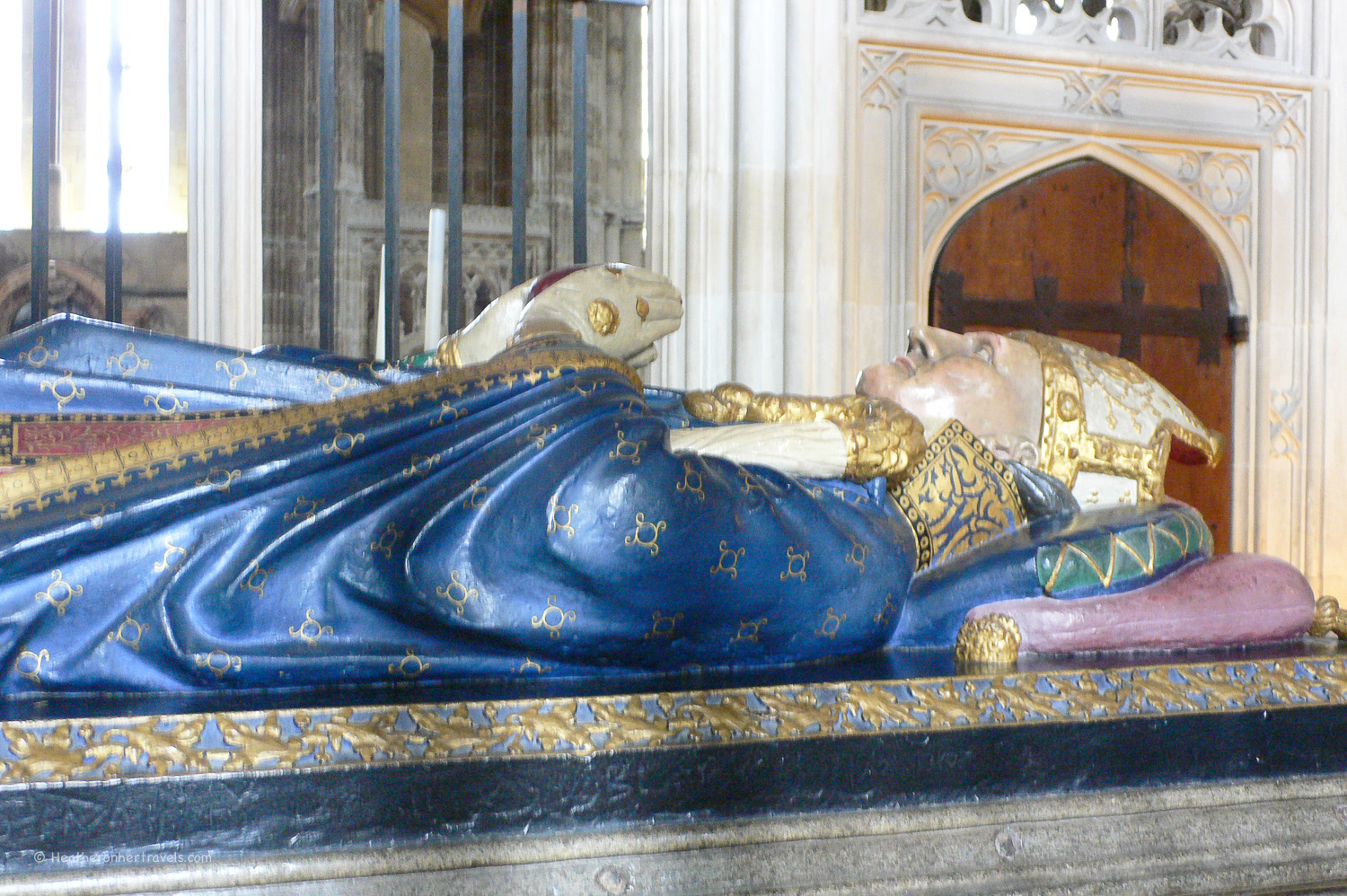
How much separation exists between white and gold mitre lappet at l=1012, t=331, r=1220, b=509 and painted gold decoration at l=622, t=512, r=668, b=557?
2.86ft

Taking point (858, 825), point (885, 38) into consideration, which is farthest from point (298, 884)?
point (885, 38)

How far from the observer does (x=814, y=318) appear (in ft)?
12.5

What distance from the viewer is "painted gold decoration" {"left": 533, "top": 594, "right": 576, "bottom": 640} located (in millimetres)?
1555

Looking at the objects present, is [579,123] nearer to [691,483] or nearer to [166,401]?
[166,401]

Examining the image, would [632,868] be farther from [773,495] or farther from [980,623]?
[980,623]

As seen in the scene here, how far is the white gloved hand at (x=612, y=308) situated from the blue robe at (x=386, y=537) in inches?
10.3

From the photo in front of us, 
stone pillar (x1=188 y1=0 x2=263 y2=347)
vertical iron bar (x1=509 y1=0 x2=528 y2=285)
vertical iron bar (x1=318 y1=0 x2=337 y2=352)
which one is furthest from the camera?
stone pillar (x1=188 y1=0 x2=263 y2=347)

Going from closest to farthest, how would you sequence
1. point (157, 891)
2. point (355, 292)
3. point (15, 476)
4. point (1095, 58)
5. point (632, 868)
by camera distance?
point (157, 891)
point (632, 868)
point (15, 476)
point (1095, 58)
point (355, 292)

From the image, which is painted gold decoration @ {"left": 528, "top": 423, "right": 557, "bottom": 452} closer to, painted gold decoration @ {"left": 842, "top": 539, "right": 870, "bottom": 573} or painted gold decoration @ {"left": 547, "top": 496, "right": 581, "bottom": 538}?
painted gold decoration @ {"left": 547, "top": 496, "right": 581, "bottom": 538}

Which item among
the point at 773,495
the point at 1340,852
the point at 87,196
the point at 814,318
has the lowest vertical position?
the point at 1340,852

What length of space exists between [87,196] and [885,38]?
9676mm

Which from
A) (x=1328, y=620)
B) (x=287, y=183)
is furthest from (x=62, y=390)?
(x=287, y=183)

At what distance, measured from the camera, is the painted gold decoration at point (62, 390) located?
170 cm

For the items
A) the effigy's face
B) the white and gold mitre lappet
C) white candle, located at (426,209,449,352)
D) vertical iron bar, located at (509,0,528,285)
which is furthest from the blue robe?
vertical iron bar, located at (509,0,528,285)
